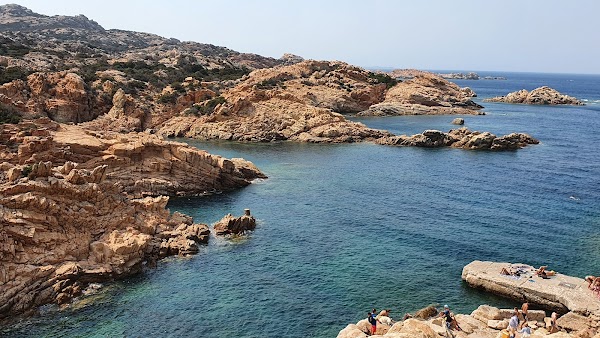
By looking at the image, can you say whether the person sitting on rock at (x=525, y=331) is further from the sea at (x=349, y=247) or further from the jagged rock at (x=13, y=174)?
the jagged rock at (x=13, y=174)

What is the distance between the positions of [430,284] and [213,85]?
92.7 m

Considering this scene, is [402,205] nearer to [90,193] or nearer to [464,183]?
[464,183]

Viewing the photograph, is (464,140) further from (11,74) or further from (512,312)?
(11,74)

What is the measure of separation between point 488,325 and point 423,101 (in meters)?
121

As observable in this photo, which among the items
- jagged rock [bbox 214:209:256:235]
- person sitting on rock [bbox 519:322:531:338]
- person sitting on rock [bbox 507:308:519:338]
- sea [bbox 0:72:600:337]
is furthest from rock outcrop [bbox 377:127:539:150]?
person sitting on rock [bbox 519:322:531:338]

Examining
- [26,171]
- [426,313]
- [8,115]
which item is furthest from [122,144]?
[426,313]

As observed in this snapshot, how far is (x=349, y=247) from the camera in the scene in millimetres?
40969

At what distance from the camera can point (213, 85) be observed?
11775 cm

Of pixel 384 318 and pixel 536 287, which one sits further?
pixel 536 287

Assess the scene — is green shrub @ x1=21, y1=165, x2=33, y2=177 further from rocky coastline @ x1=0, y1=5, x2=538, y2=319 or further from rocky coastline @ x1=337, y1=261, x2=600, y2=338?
rocky coastline @ x1=337, y1=261, x2=600, y2=338

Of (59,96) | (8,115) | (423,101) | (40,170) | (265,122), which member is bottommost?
(265,122)

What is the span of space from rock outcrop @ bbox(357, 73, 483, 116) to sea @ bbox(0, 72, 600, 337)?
197 feet

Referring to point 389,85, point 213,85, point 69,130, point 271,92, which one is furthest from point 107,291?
point 389,85

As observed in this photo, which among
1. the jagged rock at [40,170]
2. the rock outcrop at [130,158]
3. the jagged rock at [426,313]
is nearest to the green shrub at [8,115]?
the rock outcrop at [130,158]
